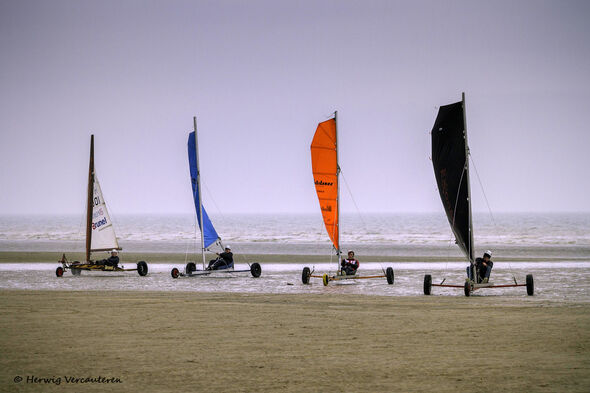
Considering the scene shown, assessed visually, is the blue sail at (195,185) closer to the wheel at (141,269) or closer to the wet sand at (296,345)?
the wheel at (141,269)

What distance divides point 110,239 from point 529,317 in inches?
786

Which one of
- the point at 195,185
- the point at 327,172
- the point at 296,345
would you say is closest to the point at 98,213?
the point at 195,185

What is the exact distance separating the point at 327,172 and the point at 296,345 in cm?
1378

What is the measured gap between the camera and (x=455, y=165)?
68.1ft

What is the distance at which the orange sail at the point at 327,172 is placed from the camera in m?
25.2

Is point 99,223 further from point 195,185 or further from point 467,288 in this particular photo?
point 467,288

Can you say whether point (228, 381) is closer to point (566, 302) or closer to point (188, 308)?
point (188, 308)

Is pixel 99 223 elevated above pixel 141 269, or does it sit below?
above

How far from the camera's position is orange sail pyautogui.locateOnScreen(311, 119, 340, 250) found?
2522 cm

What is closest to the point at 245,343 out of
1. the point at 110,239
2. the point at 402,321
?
the point at 402,321

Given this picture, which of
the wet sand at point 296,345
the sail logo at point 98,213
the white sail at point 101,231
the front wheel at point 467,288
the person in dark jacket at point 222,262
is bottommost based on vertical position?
A: the wet sand at point 296,345

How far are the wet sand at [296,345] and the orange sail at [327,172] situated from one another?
746 centimetres

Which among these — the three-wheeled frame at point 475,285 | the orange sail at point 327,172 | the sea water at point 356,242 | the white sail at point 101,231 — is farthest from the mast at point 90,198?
the sea water at point 356,242

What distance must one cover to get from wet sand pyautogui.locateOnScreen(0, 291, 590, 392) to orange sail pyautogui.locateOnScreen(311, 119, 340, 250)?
7.46m
